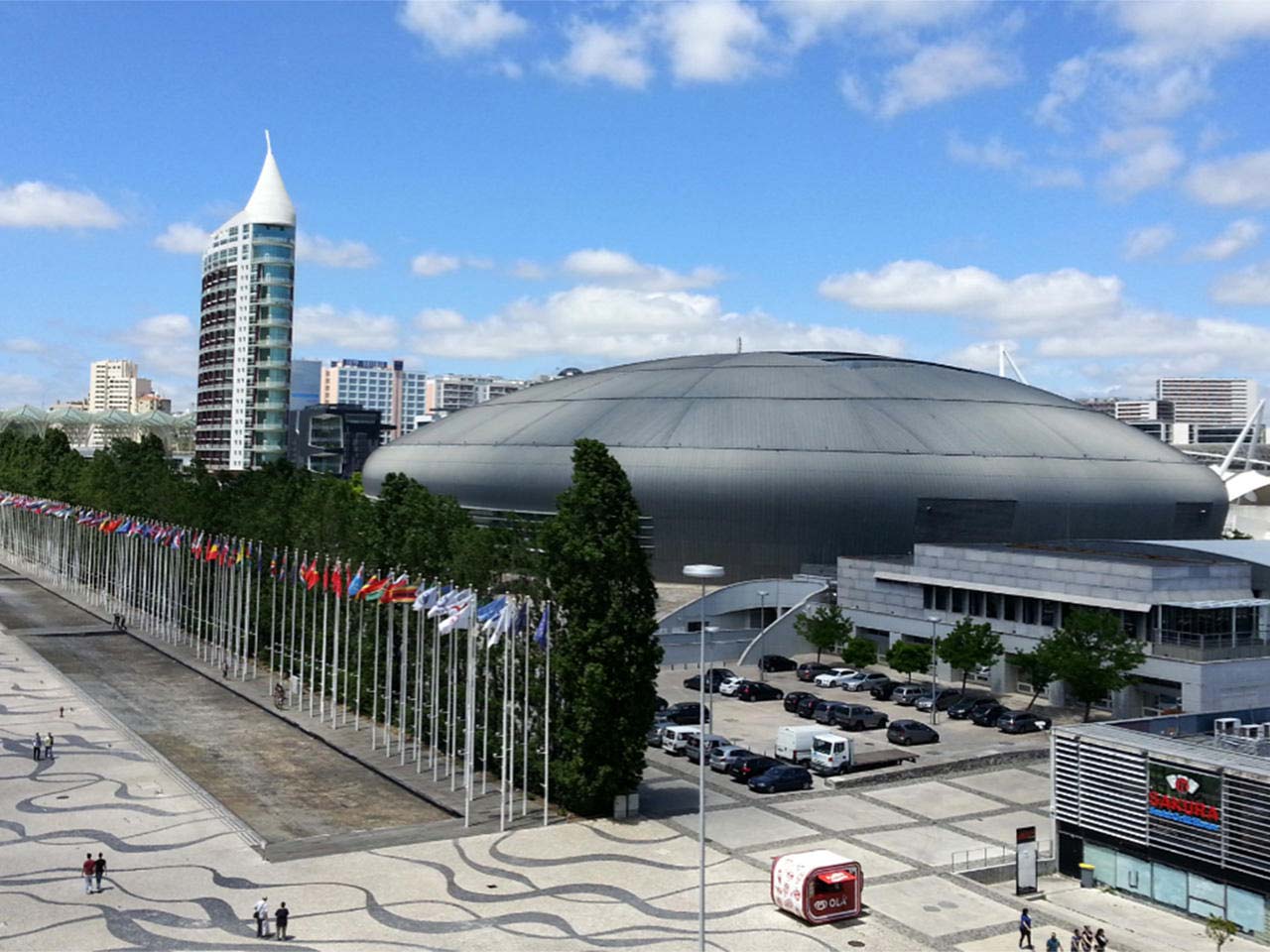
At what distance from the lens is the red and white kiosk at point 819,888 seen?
36.7 meters

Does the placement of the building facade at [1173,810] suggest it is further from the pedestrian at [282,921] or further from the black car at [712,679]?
the black car at [712,679]

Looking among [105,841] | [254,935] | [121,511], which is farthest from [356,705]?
[121,511]

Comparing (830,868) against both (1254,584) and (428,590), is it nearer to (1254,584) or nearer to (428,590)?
(428,590)

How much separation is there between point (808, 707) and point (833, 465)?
3146 centimetres

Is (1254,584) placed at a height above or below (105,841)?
above

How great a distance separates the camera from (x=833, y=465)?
97.4 m

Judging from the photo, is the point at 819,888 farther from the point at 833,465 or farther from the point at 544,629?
the point at 833,465

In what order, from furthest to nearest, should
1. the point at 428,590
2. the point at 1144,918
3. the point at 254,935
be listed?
the point at 428,590, the point at 1144,918, the point at 254,935

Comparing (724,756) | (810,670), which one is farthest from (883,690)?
(724,756)

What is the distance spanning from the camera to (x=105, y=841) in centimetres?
4309

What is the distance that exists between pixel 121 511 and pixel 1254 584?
3504 inches

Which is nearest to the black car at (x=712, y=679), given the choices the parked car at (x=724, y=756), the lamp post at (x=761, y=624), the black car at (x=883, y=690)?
the lamp post at (x=761, y=624)

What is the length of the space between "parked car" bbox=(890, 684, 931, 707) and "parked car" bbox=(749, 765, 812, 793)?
2115 centimetres

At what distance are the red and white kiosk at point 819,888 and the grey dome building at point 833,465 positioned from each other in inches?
2370
